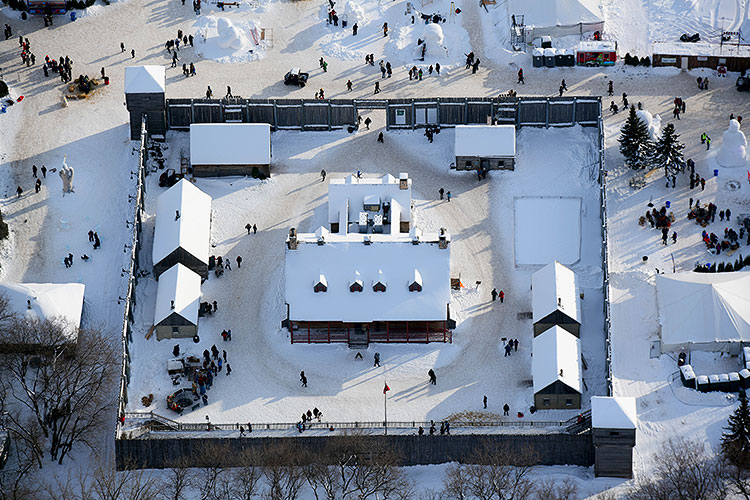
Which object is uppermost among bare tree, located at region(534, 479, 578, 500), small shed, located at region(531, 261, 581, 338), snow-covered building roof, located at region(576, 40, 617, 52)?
snow-covered building roof, located at region(576, 40, 617, 52)

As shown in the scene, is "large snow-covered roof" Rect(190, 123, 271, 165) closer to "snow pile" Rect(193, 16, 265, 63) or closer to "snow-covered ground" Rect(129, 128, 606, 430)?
"snow-covered ground" Rect(129, 128, 606, 430)

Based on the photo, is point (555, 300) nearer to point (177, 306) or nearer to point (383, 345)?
point (383, 345)

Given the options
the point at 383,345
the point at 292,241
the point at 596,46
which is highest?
the point at 596,46

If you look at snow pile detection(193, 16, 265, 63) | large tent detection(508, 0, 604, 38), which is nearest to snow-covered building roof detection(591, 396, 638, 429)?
large tent detection(508, 0, 604, 38)

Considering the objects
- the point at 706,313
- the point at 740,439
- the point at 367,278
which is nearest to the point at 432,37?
the point at 367,278

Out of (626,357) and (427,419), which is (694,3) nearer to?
(626,357)

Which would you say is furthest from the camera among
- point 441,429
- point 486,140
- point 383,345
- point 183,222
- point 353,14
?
point 353,14

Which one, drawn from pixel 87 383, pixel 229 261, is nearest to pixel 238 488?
pixel 87 383
